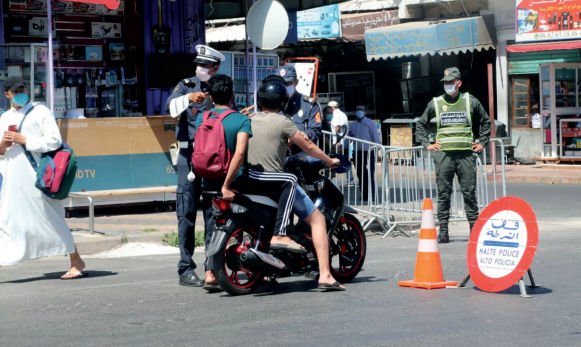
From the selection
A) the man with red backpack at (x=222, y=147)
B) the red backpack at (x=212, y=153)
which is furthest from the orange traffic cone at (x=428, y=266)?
the red backpack at (x=212, y=153)

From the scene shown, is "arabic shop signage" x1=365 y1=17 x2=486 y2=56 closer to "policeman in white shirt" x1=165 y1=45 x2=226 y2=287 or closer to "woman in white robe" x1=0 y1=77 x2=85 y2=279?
"policeman in white shirt" x1=165 y1=45 x2=226 y2=287

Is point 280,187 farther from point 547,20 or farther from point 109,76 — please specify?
point 547,20

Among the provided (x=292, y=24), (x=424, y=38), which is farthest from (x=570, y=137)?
(x=292, y=24)

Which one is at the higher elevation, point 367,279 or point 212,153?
point 212,153

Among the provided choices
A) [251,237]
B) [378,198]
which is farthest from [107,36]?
[251,237]

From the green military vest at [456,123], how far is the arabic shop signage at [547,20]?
1075 cm

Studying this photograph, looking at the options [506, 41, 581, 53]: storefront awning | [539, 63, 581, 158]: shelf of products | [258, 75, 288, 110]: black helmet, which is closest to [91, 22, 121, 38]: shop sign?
[258, 75, 288, 110]: black helmet

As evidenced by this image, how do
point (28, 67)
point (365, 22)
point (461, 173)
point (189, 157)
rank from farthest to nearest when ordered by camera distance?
point (365, 22) → point (28, 67) → point (461, 173) → point (189, 157)

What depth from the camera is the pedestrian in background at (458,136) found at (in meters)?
11.0

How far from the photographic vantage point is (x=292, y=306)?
7023 millimetres

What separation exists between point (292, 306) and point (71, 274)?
2.74 meters

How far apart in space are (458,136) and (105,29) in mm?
7319

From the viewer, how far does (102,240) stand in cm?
1097

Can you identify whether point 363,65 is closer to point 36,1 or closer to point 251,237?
point 36,1
